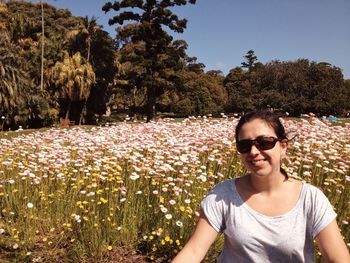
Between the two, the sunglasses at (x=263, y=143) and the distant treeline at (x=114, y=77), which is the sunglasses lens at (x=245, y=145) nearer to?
the sunglasses at (x=263, y=143)

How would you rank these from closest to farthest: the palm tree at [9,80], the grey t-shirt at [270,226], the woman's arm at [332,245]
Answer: the woman's arm at [332,245] < the grey t-shirt at [270,226] < the palm tree at [9,80]

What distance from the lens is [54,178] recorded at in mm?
4484

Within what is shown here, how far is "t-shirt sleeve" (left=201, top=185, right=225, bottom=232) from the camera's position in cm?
171

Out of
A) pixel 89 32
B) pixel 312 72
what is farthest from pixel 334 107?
pixel 89 32

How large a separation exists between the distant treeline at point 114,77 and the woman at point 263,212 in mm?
18596

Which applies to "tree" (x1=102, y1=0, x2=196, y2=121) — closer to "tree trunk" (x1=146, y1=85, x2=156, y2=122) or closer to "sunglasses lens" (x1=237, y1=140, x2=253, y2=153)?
"tree trunk" (x1=146, y1=85, x2=156, y2=122)

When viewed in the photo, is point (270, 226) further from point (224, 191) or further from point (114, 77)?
point (114, 77)

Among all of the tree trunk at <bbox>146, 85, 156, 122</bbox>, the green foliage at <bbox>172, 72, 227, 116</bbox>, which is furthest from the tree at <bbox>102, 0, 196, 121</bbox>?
the green foliage at <bbox>172, 72, 227, 116</bbox>

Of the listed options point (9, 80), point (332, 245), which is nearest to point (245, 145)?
point (332, 245)

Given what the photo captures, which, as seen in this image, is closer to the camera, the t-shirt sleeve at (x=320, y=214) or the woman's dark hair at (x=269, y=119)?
the t-shirt sleeve at (x=320, y=214)

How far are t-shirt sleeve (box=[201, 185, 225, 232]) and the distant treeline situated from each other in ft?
60.9

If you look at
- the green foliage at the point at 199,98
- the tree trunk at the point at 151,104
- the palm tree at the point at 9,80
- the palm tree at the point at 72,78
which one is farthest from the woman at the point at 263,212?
the green foliage at the point at 199,98

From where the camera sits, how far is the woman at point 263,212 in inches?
64.5

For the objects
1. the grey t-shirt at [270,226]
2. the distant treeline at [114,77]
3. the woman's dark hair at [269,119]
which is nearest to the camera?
the grey t-shirt at [270,226]
